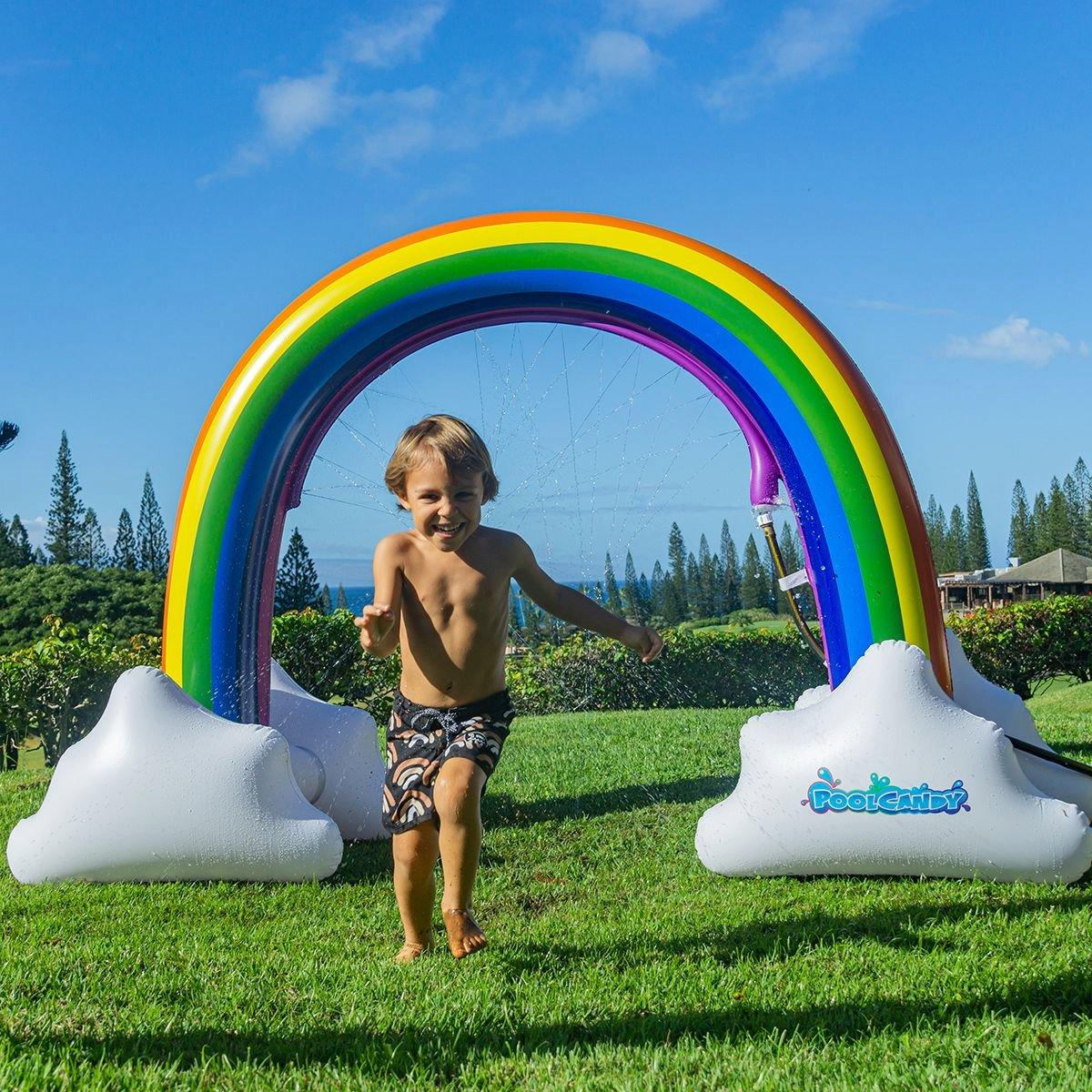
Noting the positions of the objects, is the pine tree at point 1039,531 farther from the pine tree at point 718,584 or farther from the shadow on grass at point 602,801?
the shadow on grass at point 602,801

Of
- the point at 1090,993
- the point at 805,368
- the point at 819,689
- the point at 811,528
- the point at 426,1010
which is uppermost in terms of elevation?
the point at 805,368

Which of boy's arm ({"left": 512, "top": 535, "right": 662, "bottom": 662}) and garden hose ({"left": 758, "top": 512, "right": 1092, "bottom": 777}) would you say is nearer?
boy's arm ({"left": 512, "top": 535, "right": 662, "bottom": 662})

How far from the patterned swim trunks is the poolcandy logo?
1.42 meters

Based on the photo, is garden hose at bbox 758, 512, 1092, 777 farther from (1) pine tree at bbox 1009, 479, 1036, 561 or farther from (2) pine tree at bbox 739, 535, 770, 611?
(1) pine tree at bbox 1009, 479, 1036, 561

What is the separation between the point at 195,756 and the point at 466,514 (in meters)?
1.84

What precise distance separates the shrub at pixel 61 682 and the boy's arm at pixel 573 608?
525 cm

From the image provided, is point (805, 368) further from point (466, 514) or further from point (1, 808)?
point (1, 808)

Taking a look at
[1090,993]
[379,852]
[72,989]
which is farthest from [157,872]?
[1090,993]

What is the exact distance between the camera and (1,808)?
6055 mm

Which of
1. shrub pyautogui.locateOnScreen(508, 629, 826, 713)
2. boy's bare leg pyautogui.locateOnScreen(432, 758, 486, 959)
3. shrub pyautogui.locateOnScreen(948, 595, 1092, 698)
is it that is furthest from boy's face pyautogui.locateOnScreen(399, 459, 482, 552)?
shrub pyautogui.locateOnScreen(948, 595, 1092, 698)

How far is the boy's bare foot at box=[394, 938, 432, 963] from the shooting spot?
332 cm

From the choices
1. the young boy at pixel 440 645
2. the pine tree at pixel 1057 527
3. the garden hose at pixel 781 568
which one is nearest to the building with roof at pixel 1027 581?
the pine tree at pixel 1057 527

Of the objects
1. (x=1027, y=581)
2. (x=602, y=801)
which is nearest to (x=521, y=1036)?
(x=602, y=801)

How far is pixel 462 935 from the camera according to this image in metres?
3.28
